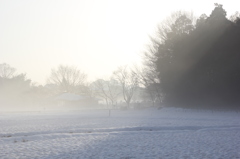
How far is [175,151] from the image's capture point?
973cm

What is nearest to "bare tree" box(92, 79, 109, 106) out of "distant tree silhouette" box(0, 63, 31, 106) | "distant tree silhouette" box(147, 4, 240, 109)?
"distant tree silhouette" box(0, 63, 31, 106)

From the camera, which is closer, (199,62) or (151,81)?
(199,62)

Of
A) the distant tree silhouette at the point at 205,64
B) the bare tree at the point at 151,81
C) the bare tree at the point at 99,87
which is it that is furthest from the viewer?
the bare tree at the point at 99,87

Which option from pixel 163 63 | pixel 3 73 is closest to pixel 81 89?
pixel 3 73

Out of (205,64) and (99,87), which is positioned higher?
(99,87)

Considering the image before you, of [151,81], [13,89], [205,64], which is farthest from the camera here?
[13,89]

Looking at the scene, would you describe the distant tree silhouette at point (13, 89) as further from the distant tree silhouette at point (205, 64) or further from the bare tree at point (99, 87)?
the distant tree silhouette at point (205, 64)

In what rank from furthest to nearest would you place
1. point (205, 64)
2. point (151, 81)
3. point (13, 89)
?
point (13, 89), point (151, 81), point (205, 64)

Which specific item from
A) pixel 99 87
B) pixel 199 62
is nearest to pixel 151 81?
pixel 199 62

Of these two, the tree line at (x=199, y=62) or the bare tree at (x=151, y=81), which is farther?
the bare tree at (x=151, y=81)

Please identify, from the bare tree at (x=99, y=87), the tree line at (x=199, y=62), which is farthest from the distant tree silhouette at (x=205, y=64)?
the bare tree at (x=99, y=87)

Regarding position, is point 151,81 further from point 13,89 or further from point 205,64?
point 13,89

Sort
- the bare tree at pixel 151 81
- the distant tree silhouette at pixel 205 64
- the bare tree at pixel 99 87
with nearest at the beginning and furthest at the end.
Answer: the distant tree silhouette at pixel 205 64, the bare tree at pixel 151 81, the bare tree at pixel 99 87

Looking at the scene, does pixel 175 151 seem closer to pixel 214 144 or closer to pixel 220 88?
pixel 214 144
